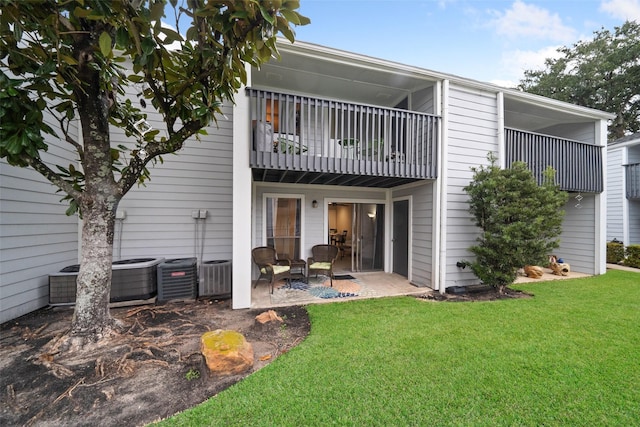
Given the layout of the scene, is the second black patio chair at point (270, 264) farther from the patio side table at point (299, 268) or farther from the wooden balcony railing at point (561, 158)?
the wooden balcony railing at point (561, 158)

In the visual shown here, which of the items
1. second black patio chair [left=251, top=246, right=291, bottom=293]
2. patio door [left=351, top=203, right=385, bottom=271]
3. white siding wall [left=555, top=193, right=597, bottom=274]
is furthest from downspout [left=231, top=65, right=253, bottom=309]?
white siding wall [left=555, top=193, right=597, bottom=274]

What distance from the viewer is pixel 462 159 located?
17.8 feet

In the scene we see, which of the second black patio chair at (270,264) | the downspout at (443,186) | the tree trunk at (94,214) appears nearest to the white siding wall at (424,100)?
the downspout at (443,186)

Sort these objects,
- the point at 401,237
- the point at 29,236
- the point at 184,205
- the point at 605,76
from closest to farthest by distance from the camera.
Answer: the point at 29,236 → the point at 184,205 → the point at 401,237 → the point at 605,76

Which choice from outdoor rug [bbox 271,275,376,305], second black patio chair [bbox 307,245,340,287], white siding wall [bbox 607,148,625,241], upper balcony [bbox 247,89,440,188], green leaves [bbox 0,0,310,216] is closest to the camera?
green leaves [bbox 0,0,310,216]

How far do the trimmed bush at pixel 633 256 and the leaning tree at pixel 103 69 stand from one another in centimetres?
1211

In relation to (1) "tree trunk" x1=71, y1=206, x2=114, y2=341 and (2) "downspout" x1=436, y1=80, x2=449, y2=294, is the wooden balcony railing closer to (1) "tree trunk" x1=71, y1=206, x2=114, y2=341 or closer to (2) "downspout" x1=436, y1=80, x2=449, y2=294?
(2) "downspout" x1=436, y1=80, x2=449, y2=294

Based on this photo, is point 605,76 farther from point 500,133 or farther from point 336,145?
point 336,145

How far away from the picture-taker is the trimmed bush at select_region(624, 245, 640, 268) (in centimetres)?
783

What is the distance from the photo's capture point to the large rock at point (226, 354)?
94.5 inches

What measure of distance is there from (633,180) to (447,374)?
1183 centimetres

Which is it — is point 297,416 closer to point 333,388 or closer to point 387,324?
point 333,388

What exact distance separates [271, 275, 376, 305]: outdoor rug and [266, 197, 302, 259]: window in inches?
31.8

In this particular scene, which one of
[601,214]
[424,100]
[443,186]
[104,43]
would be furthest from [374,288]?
[601,214]
